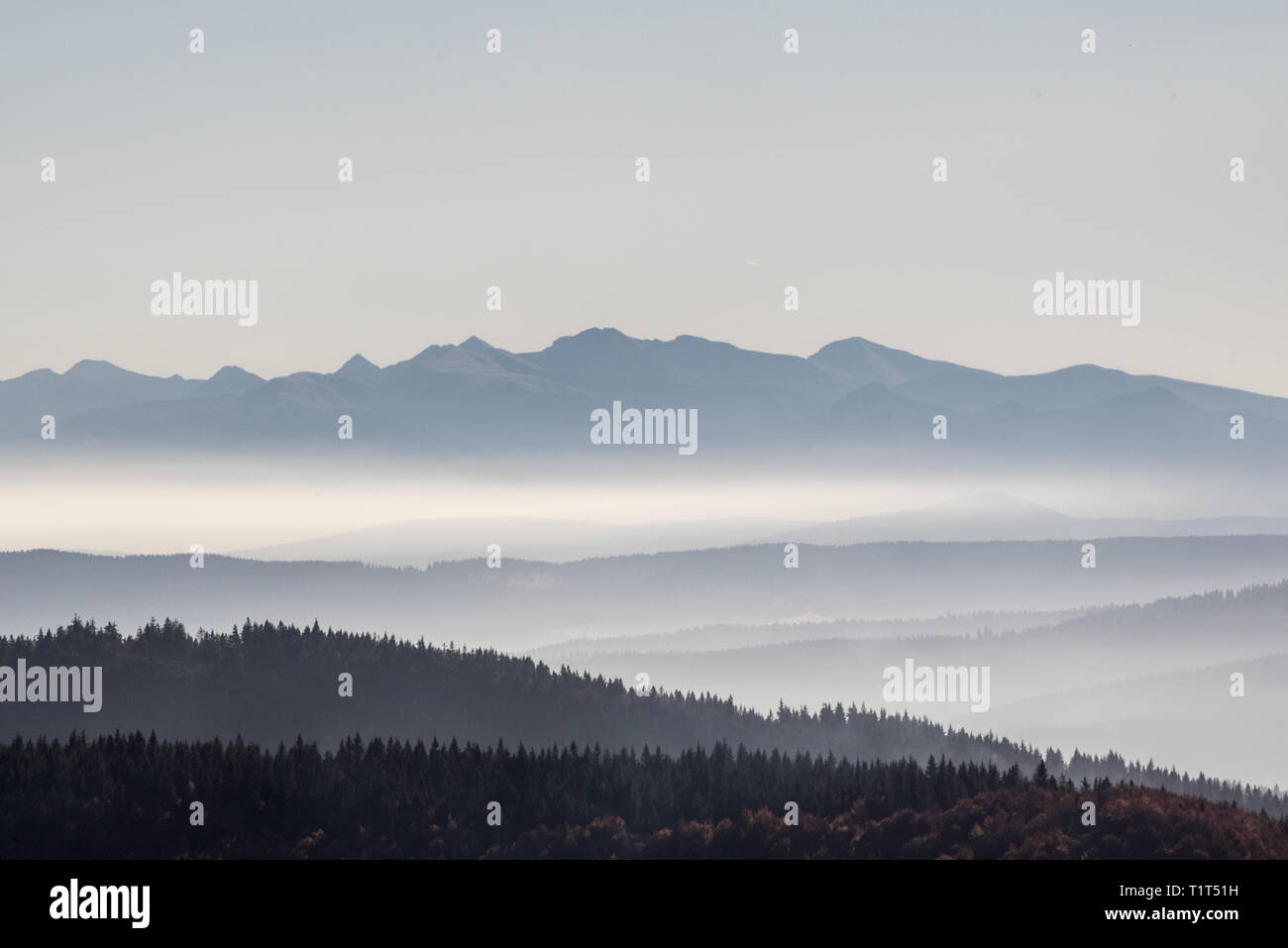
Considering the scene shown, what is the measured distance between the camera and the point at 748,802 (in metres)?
175

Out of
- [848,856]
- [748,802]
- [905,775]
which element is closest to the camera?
[848,856]
